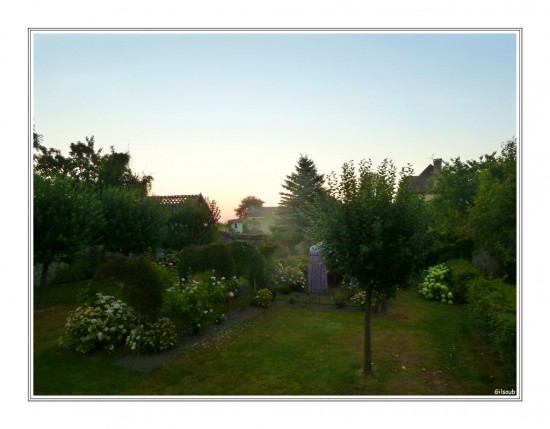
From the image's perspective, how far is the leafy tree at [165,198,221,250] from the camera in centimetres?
2159

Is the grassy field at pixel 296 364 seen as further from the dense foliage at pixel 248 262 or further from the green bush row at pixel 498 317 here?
the dense foliage at pixel 248 262

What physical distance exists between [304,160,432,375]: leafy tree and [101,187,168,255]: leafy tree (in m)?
13.7

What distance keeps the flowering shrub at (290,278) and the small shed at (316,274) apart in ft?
1.30

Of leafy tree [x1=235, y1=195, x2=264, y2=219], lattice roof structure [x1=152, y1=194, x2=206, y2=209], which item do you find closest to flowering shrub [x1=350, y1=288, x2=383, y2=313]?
lattice roof structure [x1=152, y1=194, x2=206, y2=209]

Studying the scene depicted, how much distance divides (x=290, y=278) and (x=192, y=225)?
8.12 meters

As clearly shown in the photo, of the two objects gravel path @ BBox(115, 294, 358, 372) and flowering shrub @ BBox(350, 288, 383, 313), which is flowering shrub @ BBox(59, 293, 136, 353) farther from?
flowering shrub @ BBox(350, 288, 383, 313)

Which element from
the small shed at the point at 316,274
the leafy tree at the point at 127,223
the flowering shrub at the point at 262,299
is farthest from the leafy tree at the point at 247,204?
the flowering shrub at the point at 262,299

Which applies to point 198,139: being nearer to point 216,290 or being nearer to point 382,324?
point 216,290

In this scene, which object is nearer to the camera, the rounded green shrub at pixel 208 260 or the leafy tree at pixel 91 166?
the rounded green shrub at pixel 208 260

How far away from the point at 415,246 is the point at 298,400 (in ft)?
13.1

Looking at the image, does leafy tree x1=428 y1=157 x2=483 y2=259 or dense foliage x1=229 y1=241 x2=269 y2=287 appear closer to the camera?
dense foliage x1=229 y1=241 x2=269 y2=287

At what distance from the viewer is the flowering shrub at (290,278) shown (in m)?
17.5

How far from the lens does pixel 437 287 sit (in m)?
15.7

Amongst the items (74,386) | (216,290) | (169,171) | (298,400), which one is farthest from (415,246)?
(169,171)
